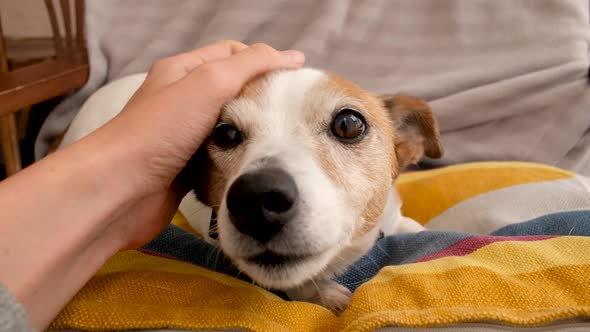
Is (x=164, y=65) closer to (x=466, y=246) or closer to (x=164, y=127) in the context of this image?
(x=164, y=127)

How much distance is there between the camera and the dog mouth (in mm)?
888

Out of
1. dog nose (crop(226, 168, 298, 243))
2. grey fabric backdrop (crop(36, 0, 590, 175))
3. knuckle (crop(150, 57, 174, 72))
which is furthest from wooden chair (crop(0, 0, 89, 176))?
dog nose (crop(226, 168, 298, 243))

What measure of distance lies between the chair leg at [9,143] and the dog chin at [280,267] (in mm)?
1494

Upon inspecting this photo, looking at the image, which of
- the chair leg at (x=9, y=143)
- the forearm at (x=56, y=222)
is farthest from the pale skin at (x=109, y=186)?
the chair leg at (x=9, y=143)

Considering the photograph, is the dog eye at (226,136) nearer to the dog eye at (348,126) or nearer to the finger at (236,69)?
the finger at (236,69)

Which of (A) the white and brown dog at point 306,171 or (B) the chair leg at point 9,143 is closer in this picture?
(A) the white and brown dog at point 306,171

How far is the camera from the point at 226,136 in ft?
3.76

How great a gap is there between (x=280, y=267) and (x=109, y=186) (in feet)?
1.30

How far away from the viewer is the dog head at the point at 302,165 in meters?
0.84

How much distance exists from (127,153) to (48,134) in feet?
5.10

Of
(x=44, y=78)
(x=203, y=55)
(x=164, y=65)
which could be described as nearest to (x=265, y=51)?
(x=203, y=55)

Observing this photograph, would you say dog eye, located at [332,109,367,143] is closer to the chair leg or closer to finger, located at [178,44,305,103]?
finger, located at [178,44,305,103]

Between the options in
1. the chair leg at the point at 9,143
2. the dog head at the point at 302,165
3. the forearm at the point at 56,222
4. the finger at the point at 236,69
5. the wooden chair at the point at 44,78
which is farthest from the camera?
the chair leg at the point at 9,143

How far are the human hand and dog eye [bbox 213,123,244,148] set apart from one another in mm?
40
